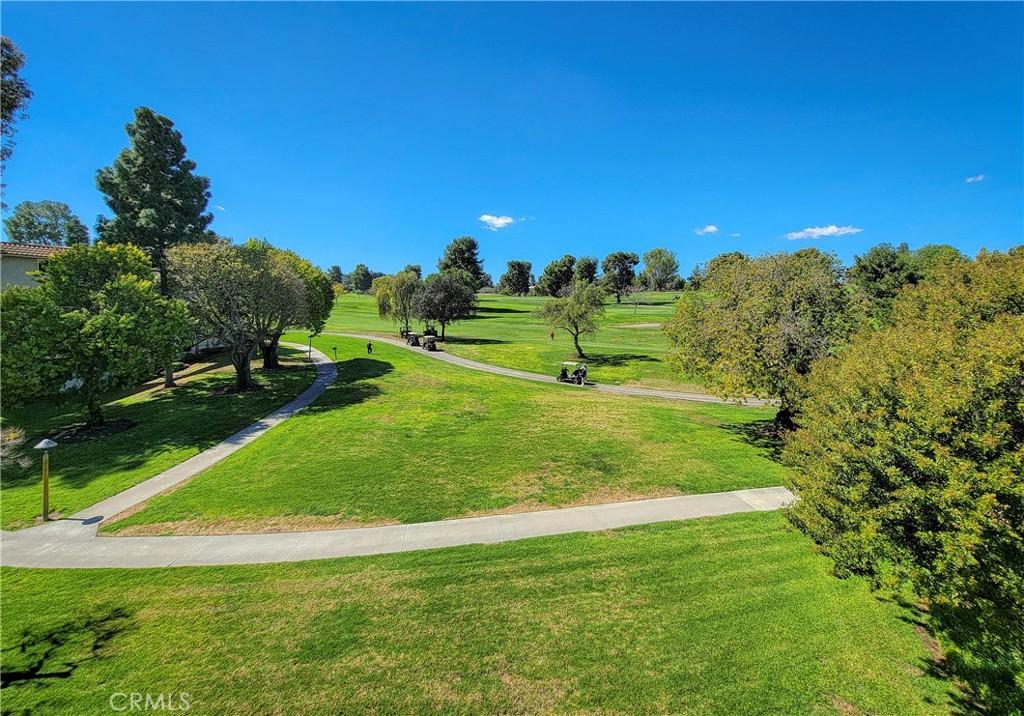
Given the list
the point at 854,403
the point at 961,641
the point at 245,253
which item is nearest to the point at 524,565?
the point at 854,403

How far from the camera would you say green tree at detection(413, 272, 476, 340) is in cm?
4925

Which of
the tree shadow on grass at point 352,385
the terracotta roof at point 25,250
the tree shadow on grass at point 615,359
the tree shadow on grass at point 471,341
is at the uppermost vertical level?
the terracotta roof at point 25,250

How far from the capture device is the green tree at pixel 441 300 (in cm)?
4925

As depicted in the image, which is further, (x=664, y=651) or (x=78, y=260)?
(x=78, y=260)

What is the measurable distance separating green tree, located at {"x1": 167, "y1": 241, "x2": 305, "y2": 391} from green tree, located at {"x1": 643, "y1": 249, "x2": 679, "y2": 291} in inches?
4091

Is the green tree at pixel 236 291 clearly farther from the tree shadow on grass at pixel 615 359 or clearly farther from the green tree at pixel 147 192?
the tree shadow on grass at pixel 615 359

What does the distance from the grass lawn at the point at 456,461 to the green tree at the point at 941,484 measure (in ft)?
20.8

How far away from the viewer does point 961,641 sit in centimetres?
724

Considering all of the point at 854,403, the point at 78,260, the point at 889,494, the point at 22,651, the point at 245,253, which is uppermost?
the point at 245,253

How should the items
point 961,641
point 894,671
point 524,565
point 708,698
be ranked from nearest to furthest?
point 708,698 → point 894,671 → point 961,641 → point 524,565

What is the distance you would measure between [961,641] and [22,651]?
1616cm

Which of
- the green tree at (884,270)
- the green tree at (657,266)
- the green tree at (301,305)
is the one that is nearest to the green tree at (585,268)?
the green tree at (657,266)

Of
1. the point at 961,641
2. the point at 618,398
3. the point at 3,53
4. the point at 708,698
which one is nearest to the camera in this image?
the point at 708,698

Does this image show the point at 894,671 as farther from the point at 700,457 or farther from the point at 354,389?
the point at 354,389
